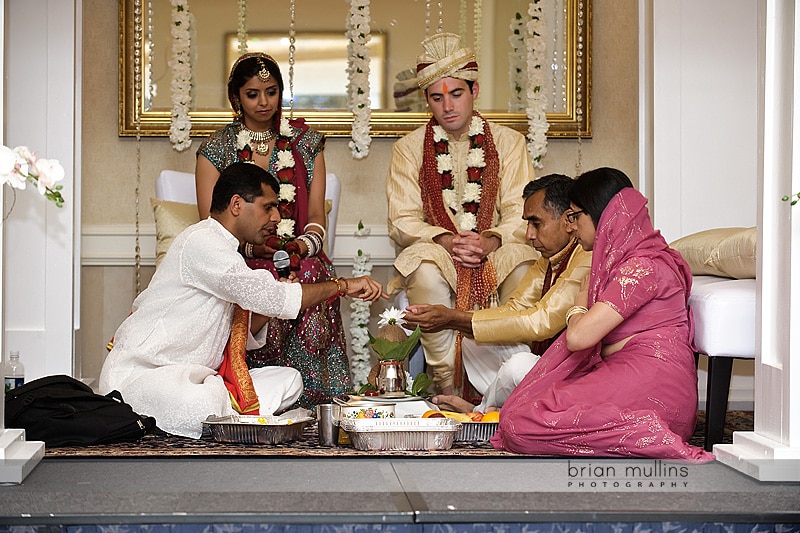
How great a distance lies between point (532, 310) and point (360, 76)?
7.76 feet

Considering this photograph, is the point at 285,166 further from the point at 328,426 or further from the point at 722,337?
the point at 722,337

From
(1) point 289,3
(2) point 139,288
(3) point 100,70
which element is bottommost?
(2) point 139,288

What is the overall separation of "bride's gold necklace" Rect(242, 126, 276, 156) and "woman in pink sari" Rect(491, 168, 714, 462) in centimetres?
223

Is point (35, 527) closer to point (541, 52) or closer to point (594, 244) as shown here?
point (594, 244)

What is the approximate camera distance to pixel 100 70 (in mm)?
6137

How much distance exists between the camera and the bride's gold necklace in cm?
547

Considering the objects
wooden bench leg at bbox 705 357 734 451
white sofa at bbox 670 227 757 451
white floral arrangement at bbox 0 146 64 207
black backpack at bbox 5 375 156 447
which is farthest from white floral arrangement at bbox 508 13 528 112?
white floral arrangement at bbox 0 146 64 207

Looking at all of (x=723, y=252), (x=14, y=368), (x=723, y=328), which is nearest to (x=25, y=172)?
(x=723, y=328)

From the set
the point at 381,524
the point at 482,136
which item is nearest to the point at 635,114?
the point at 482,136

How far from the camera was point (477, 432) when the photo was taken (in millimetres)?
3799

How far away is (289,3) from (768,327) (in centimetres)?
380

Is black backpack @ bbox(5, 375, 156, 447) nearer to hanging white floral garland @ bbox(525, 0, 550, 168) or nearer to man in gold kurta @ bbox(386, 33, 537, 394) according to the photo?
man in gold kurta @ bbox(386, 33, 537, 394)

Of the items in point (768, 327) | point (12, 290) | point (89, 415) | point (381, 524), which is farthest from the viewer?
point (12, 290)

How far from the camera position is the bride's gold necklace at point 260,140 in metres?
5.47
